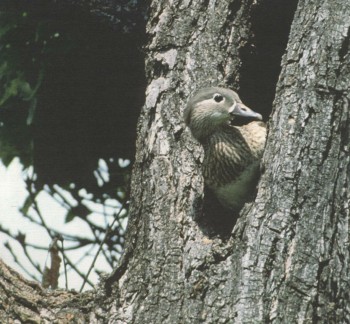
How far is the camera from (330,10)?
3414mm

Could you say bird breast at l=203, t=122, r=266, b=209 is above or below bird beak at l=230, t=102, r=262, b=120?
below

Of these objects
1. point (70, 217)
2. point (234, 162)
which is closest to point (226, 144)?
point (234, 162)

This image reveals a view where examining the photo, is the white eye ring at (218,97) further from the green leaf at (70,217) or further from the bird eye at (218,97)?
the green leaf at (70,217)

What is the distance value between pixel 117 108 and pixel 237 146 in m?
1.31

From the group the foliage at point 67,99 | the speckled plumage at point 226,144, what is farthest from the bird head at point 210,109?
the foliage at point 67,99

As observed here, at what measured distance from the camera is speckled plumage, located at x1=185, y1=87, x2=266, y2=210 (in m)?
3.99

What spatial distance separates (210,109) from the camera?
4113mm

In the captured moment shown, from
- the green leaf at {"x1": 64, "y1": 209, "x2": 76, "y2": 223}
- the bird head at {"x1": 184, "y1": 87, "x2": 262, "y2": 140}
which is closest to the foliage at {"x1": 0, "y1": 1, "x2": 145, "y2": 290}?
the green leaf at {"x1": 64, "y1": 209, "x2": 76, "y2": 223}

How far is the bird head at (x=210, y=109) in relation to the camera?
13.1 feet

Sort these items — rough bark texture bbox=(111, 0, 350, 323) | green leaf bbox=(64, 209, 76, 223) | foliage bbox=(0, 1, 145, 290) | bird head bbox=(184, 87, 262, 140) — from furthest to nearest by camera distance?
green leaf bbox=(64, 209, 76, 223), foliage bbox=(0, 1, 145, 290), bird head bbox=(184, 87, 262, 140), rough bark texture bbox=(111, 0, 350, 323)

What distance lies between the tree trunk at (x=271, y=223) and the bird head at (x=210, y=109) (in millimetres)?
91

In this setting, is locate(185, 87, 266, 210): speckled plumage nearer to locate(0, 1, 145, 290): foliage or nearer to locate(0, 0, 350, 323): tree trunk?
locate(0, 0, 350, 323): tree trunk

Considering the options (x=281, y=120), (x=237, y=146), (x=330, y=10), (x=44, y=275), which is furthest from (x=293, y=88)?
(x=44, y=275)

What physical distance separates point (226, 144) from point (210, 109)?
9.4 inches
